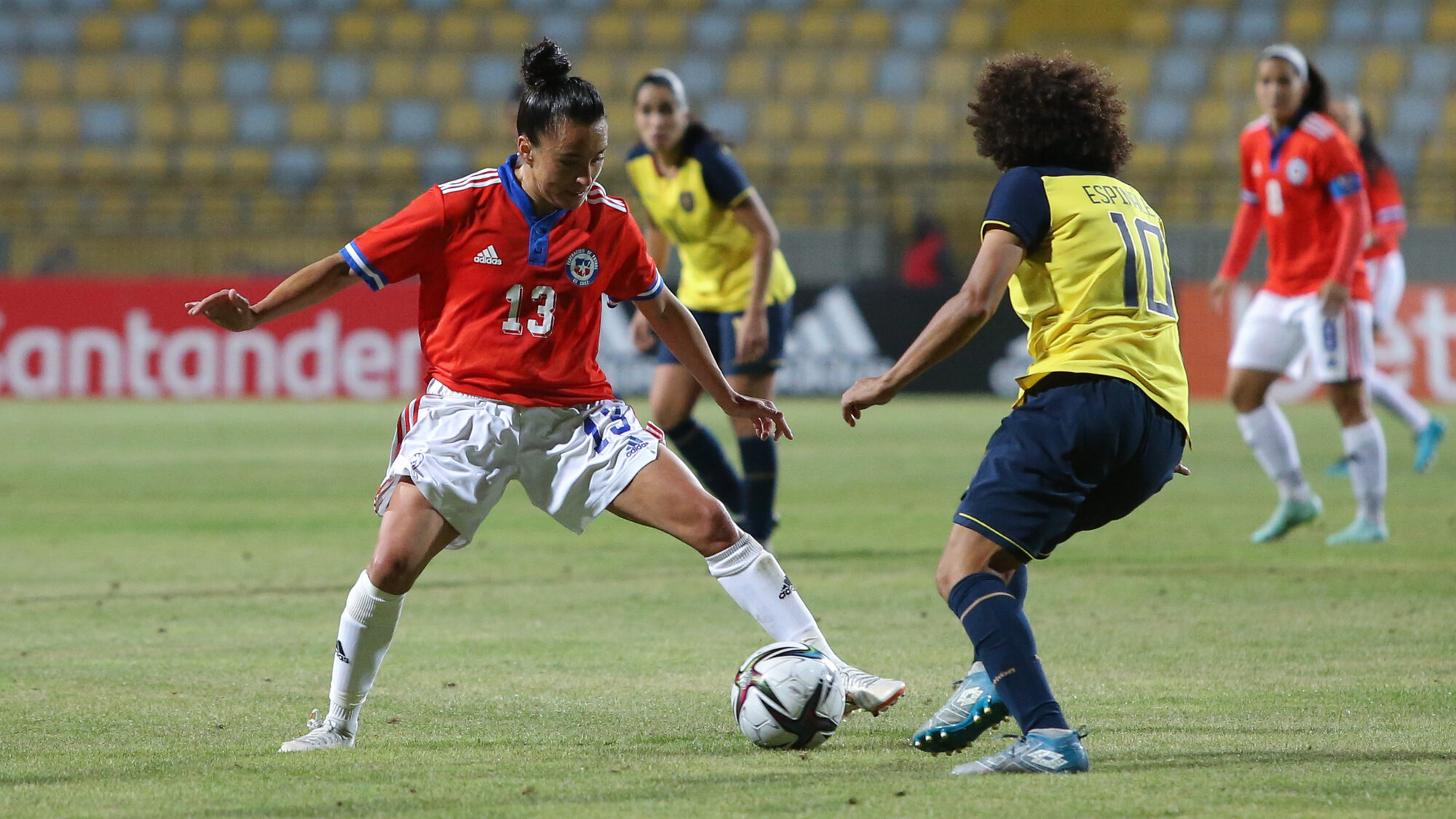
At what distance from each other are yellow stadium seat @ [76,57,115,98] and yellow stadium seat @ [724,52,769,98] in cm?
873

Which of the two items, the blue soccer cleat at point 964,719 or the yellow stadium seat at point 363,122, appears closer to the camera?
the blue soccer cleat at point 964,719

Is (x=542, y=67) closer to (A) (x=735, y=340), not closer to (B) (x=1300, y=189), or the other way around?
(A) (x=735, y=340)

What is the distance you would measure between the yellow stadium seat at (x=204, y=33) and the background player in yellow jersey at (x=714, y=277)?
18864 mm

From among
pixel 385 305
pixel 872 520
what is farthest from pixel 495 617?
pixel 385 305

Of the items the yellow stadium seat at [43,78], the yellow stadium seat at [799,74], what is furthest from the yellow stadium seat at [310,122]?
the yellow stadium seat at [799,74]

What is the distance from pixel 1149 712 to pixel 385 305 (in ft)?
54.3

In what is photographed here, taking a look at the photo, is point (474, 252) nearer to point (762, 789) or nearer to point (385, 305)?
point (762, 789)

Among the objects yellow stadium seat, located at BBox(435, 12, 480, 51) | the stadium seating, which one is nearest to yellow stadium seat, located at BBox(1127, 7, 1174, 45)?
the stadium seating

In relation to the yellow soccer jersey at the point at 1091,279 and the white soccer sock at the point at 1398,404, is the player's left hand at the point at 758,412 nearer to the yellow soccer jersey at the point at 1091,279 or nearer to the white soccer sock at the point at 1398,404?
the yellow soccer jersey at the point at 1091,279

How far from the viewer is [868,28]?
84.3ft

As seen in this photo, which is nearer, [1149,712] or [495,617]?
[1149,712]

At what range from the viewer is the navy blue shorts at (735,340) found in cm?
855

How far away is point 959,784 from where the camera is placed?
393 cm

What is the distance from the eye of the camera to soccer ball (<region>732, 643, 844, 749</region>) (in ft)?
14.4
